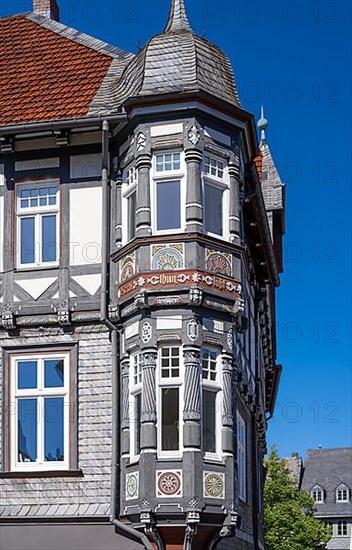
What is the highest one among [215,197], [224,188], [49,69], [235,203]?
[49,69]

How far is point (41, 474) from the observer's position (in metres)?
18.3

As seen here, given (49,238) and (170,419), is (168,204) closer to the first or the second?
(49,238)

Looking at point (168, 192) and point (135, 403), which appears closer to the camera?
point (135, 403)

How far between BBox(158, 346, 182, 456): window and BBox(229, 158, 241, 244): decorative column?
238 cm

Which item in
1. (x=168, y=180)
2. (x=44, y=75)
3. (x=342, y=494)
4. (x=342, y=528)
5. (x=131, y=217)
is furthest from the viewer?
(x=342, y=494)

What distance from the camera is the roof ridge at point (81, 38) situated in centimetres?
2194

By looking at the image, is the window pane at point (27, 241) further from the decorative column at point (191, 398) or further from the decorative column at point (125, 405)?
the decorative column at point (191, 398)

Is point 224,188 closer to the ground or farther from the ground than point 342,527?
farther from the ground

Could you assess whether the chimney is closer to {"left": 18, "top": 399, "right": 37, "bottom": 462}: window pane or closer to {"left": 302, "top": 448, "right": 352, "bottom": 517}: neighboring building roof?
{"left": 18, "top": 399, "right": 37, "bottom": 462}: window pane

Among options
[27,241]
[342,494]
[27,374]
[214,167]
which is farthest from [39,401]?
[342,494]

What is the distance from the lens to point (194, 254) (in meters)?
17.7

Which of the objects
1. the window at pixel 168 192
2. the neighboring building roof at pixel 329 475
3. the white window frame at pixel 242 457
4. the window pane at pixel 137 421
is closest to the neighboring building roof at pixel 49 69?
the window at pixel 168 192

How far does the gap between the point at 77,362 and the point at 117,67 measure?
20.6ft

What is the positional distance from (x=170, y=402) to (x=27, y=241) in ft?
14.3
